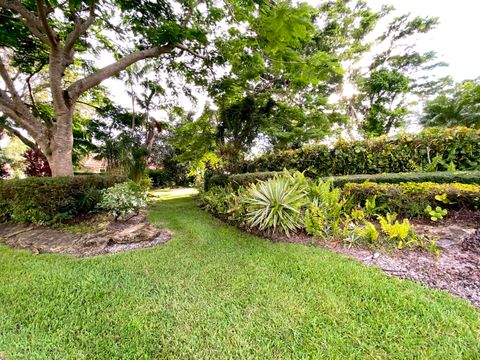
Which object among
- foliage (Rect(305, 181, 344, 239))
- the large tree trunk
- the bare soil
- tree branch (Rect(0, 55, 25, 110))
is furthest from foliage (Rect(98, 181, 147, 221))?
the bare soil

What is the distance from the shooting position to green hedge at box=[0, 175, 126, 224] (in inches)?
176

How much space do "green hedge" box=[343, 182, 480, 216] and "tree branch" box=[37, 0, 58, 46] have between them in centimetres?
761

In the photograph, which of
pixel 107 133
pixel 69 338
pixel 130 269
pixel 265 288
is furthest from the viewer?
pixel 107 133

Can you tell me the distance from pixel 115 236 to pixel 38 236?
161 centimetres

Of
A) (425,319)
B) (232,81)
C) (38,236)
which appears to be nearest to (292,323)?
(425,319)

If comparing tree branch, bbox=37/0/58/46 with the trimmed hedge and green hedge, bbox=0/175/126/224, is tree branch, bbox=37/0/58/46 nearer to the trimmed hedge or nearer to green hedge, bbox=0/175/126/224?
green hedge, bbox=0/175/126/224

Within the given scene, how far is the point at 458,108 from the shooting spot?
10.2 m

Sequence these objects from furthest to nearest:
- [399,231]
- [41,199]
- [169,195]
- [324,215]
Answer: [169,195], [41,199], [324,215], [399,231]

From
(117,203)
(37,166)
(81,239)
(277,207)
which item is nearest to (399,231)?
(277,207)

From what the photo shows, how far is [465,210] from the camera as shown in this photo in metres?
3.02

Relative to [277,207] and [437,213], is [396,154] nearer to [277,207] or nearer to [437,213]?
[437,213]

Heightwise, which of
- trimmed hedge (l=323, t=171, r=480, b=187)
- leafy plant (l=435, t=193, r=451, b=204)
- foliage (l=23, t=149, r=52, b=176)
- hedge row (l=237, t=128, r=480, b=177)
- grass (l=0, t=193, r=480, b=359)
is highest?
foliage (l=23, t=149, r=52, b=176)

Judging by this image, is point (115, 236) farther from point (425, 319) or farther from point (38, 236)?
point (425, 319)

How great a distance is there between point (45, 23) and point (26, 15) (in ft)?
1.59
